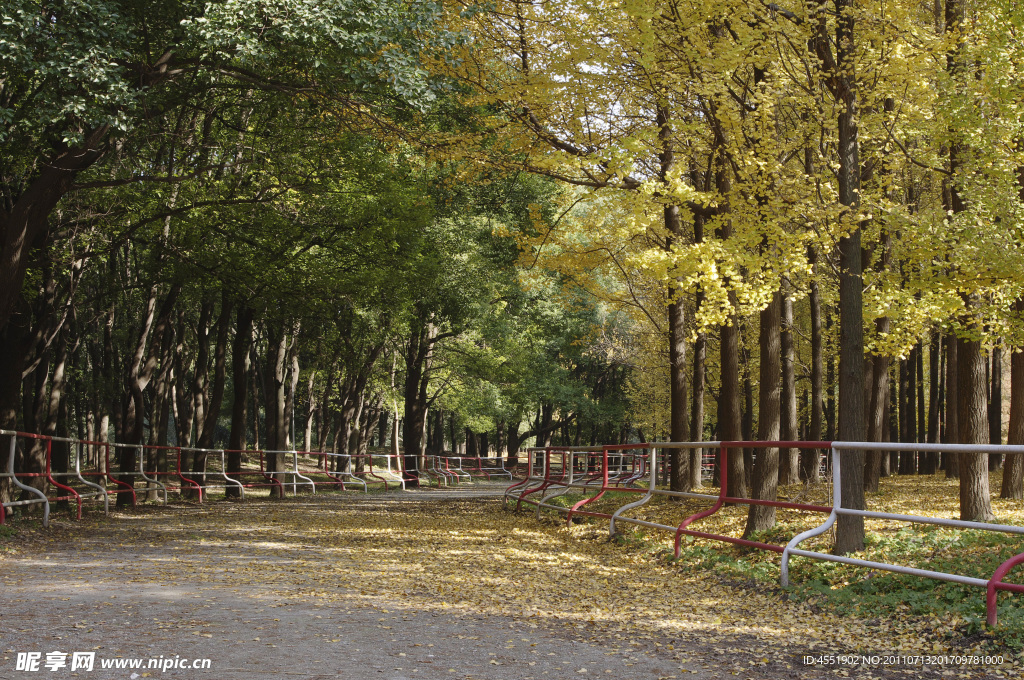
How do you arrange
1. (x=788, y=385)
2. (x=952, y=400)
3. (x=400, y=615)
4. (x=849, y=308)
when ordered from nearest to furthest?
(x=400, y=615), (x=849, y=308), (x=952, y=400), (x=788, y=385)

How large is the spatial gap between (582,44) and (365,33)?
140 inches

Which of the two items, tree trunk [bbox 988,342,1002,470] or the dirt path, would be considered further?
tree trunk [bbox 988,342,1002,470]

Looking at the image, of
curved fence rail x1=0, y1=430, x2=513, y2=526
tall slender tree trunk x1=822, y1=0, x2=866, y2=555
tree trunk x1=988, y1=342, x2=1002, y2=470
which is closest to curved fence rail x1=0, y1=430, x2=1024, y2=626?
curved fence rail x1=0, y1=430, x2=513, y2=526

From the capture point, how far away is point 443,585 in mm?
8117

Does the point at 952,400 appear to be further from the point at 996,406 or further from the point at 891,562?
the point at 891,562

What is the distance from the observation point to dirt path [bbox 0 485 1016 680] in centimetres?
511

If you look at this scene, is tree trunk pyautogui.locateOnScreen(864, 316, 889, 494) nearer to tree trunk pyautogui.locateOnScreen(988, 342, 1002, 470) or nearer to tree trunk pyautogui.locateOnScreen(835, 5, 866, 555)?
tree trunk pyautogui.locateOnScreen(988, 342, 1002, 470)

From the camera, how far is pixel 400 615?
21.5ft

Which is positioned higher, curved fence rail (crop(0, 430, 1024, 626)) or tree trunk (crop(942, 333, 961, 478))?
tree trunk (crop(942, 333, 961, 478))

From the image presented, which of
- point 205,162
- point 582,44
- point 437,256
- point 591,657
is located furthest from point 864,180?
point 437,256

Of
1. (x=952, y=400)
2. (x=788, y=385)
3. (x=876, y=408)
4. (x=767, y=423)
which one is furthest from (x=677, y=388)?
(x=952, y=400)

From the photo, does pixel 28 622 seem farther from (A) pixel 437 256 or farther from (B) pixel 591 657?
(A) pixel 437 256

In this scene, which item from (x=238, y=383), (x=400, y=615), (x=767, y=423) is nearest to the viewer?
(x=400, y=615)

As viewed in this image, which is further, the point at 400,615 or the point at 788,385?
the point at 788,385
